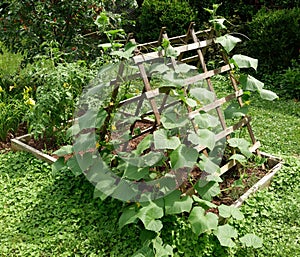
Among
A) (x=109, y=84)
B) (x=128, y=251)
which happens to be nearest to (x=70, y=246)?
(x=128, y=251)

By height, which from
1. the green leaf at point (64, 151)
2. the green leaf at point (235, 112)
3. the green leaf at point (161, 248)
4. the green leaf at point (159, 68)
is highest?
the green leaf at point (159, 68)

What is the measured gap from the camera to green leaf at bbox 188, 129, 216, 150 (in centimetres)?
270

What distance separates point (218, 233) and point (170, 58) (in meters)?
1.25

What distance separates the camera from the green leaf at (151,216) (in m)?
2.58

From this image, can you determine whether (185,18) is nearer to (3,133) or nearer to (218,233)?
(3,133)

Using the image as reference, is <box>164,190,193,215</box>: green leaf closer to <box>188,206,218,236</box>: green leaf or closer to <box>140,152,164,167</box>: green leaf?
<box>188,206,218,236</box>: green leaf

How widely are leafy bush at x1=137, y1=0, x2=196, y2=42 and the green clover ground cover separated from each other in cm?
369

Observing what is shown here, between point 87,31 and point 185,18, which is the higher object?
point 87,31

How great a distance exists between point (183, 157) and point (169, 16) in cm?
466

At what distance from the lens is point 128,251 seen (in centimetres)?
277

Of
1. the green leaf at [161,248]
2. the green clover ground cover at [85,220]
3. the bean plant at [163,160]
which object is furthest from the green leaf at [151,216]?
the green clover ground cover at [85,220]

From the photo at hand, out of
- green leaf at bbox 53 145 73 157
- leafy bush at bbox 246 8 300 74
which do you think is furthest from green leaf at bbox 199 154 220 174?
leafy bush at bbox 246 8 300 74

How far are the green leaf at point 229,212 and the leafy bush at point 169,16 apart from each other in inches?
175

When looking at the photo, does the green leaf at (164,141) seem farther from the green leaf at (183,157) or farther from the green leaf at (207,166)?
the green leaf at (207,166)
